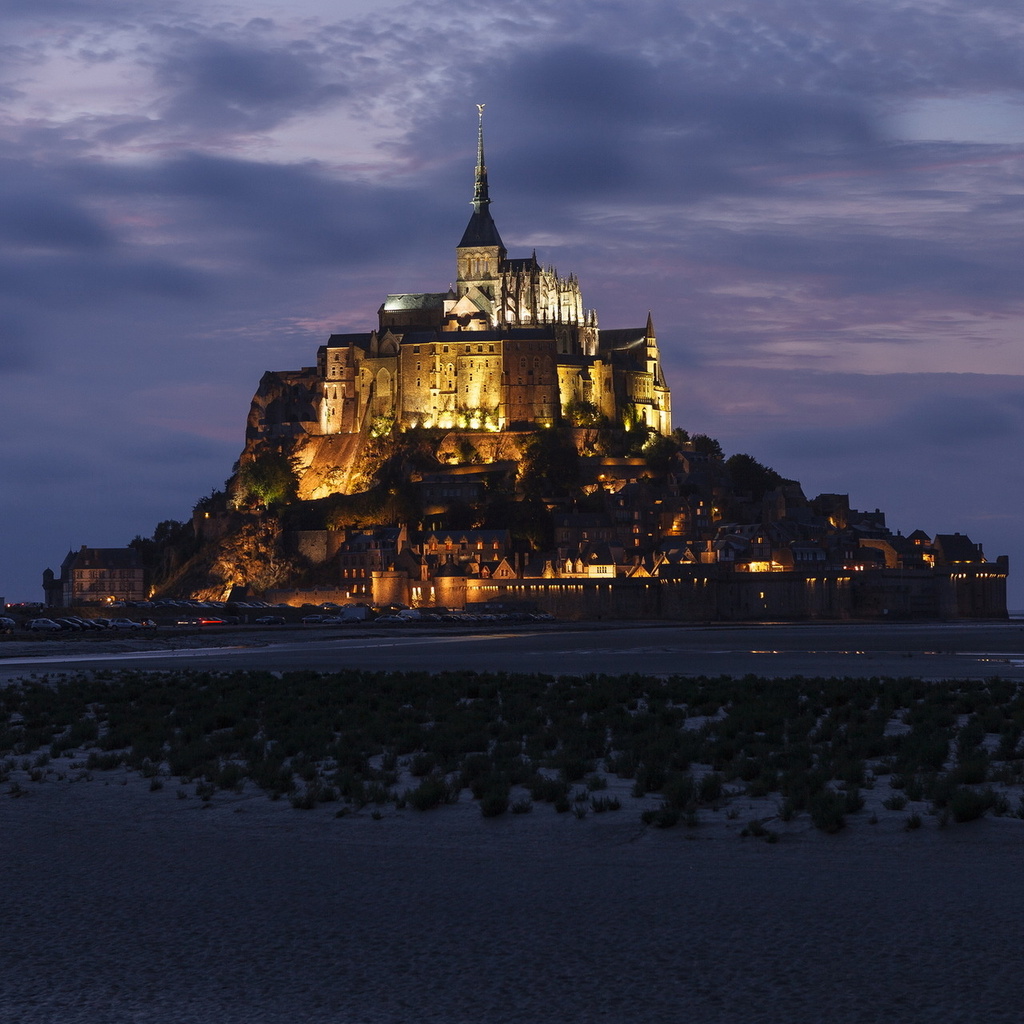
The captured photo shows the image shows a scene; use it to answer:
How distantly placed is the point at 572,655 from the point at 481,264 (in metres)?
120

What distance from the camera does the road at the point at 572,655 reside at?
156 feet

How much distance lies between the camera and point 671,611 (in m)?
127

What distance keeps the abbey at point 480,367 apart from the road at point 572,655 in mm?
70022

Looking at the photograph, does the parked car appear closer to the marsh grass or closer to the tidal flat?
the marsh grass

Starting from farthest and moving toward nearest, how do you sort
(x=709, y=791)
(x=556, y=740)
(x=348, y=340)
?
(x=348, y=340) → (x=556, y=740) → (x=709, y=791)

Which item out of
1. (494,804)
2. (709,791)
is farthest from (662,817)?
(494,804)

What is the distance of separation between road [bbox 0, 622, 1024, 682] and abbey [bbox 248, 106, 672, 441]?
230ft

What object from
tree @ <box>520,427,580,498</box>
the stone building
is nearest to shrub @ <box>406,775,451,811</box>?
tree @ <box>520,427,580,498</box>

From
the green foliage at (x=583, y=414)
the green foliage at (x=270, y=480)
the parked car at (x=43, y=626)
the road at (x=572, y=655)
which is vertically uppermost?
the green foliage at (x=583, y=414)

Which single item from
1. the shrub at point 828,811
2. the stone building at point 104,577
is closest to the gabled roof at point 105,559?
the stone building at point 104,577

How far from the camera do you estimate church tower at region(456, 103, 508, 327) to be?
17000 cm

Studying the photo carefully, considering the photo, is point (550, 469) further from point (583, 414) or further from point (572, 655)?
point (572, 655)

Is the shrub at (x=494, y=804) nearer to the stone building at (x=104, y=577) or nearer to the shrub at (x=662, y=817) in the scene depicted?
the shrub at (x=662, y=817)

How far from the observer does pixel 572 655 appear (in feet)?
195
